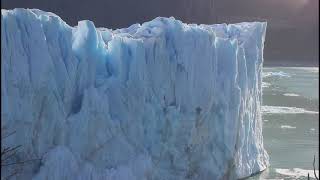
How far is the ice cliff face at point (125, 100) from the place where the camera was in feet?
17.4

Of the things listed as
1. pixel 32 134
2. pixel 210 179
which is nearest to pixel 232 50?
pixel 210 179

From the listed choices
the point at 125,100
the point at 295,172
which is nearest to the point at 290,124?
the point at 295,172

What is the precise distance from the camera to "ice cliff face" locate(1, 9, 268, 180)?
17.4 feet

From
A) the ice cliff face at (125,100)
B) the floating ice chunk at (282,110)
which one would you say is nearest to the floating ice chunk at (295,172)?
the ice cliff face at (125,100)

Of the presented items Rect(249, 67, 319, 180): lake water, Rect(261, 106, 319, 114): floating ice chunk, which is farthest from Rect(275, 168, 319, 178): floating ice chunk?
Rect(261, 106, 319, 114): floating ice chunk

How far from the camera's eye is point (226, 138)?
7059 millimetres

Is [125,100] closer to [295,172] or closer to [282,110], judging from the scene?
[295,172]

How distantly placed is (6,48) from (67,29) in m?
0.80

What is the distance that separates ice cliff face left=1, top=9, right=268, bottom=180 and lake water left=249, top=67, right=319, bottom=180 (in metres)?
0.99

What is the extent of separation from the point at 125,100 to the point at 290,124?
7.19 m

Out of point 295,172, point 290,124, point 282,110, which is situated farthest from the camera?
point 282,110

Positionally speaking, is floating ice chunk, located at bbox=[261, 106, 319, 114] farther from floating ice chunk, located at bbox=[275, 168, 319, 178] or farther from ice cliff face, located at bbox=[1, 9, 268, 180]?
ice cliff face, located at bbox=[1, 9, 268, 180]

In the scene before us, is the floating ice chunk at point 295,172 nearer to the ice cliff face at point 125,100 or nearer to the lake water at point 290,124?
the lake water at point 290,124

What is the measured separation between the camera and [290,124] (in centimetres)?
1255
